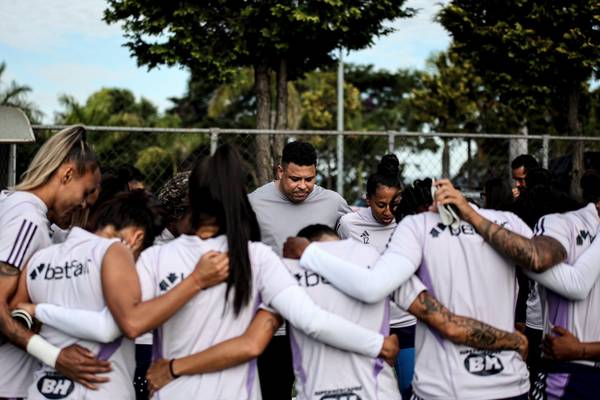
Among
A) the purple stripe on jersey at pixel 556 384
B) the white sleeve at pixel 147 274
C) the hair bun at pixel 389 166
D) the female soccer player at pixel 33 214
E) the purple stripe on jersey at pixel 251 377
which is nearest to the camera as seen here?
the white sleeve at pixel 147 274

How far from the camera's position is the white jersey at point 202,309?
2.94 metres

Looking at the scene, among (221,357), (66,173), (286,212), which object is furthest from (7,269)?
(286,212)

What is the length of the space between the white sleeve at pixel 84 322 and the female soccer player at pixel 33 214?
0.17 metres

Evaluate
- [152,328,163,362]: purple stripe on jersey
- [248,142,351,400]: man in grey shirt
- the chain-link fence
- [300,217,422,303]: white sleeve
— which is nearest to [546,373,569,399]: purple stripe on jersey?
[300,217,422,303]: white sleeve

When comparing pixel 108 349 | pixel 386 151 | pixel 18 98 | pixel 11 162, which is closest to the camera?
pixel 108 349

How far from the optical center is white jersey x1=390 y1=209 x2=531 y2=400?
317 cm

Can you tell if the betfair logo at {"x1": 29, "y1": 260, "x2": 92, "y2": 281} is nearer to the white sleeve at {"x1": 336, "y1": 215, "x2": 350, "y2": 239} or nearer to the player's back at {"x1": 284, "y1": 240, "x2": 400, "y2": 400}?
the player's back at {"x1": 284, "y1": 240, "x2": 400, "y2": 400}

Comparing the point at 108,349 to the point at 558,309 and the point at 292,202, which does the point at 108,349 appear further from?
the point at 292,202

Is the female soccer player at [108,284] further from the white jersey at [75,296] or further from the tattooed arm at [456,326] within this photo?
the tattooed arm at [456,326]

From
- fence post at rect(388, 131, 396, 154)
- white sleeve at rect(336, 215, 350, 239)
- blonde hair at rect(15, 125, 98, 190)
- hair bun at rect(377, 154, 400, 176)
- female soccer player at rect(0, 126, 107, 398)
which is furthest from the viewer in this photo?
fence post at rect(388, 131, 396, 154)

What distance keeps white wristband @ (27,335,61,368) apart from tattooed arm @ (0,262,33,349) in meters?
0.04

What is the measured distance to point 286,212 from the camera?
513cm

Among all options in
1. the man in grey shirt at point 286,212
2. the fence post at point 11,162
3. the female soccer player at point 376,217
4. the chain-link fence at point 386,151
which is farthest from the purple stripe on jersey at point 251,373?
the fence post at point 11,162

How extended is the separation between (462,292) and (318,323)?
27.7 inches
